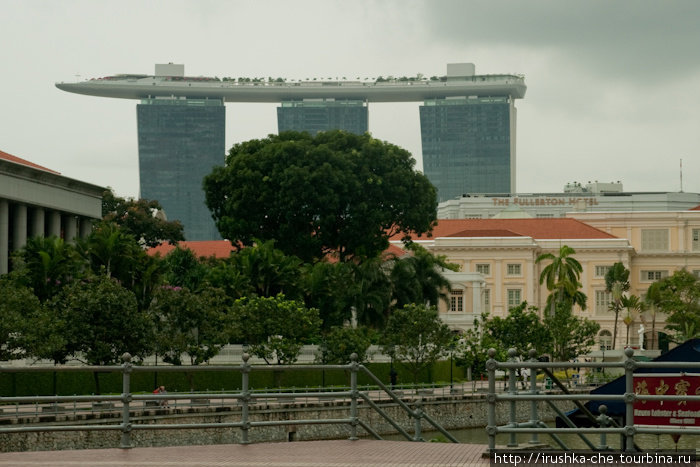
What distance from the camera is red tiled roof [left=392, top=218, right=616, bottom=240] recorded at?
12350 cm

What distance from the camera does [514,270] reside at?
120562 millimetres

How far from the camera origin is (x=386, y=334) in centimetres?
6844

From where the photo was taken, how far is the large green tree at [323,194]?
78.2m

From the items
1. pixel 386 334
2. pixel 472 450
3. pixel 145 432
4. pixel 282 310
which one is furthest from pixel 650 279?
pixel 472 450

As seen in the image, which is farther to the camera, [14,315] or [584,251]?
[584,251]

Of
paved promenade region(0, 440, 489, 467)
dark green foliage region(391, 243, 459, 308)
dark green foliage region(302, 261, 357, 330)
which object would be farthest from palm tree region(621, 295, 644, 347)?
paved promenade region(0, 440, 489, 467)

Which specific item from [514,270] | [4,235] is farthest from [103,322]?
[514,270]

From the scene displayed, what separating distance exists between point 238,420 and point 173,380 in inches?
355

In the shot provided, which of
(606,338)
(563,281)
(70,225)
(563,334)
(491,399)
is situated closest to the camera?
(491,399)

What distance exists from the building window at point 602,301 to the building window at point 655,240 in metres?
14.0

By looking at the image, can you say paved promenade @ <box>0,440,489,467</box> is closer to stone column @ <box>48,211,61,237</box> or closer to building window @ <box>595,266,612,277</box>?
stone column @ <box>48,211,61,237</box>

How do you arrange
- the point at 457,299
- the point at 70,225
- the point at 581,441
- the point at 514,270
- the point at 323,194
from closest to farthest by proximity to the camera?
the point at 581,441 → the point at 323,194 → the point at 70,225 → the point at 457,299 → the point at 514,270

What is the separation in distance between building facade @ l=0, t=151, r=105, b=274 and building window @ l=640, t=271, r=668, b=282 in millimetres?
67453

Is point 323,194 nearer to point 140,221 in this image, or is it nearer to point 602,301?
point 140,221
